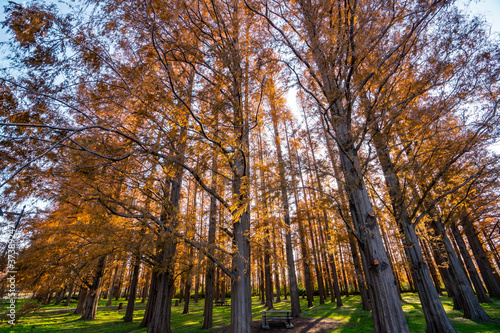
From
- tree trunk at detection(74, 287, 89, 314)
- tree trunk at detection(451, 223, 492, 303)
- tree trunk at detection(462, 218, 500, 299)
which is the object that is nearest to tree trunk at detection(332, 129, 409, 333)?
tree trunk at detection(451, 223, 492, 303)

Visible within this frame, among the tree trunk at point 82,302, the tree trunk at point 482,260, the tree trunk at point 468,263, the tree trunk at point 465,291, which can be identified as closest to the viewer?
the tree trunk at point 465,291

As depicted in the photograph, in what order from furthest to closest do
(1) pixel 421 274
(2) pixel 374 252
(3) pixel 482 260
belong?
(3) pixel 482 260 < (1) pixel 421 274 < (2) pixel 374 252

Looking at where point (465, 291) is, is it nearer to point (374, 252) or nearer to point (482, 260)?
point (482, 260)

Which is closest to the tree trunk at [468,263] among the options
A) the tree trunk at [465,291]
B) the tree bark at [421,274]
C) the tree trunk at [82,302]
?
the tree trunk at [465,291]

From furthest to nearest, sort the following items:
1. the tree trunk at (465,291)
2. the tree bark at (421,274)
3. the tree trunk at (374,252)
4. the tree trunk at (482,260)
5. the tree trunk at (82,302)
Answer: the tree trunk at (82,302)
the tree trunk at (482,260)
the tree trunk at (465,291)
the tree bark at (421,274)
the tree trunk at (374,252)

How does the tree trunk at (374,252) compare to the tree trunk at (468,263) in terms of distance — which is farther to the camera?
the tree trunk at (468,263)

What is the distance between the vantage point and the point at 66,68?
13.1 ft

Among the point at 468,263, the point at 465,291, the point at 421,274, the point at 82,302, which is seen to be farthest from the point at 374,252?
the point at 82,302

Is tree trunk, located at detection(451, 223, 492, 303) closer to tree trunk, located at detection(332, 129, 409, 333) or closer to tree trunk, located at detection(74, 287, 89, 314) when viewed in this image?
tree trunk, located at detection(332, 129, 409, 333)

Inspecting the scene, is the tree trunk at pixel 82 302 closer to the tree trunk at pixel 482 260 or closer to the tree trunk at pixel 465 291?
the tree trunk at pixel 465 291

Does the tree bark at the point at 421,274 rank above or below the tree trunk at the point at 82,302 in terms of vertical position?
above

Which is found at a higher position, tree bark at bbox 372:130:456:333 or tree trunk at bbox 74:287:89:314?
tree bark at bbox 372:130:456:333

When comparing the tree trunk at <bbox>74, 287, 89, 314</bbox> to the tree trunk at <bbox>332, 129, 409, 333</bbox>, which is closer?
the tree trunk at <bbox>332, 129, 409, 333</bbox>

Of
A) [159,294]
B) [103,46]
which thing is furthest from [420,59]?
[159,294]
